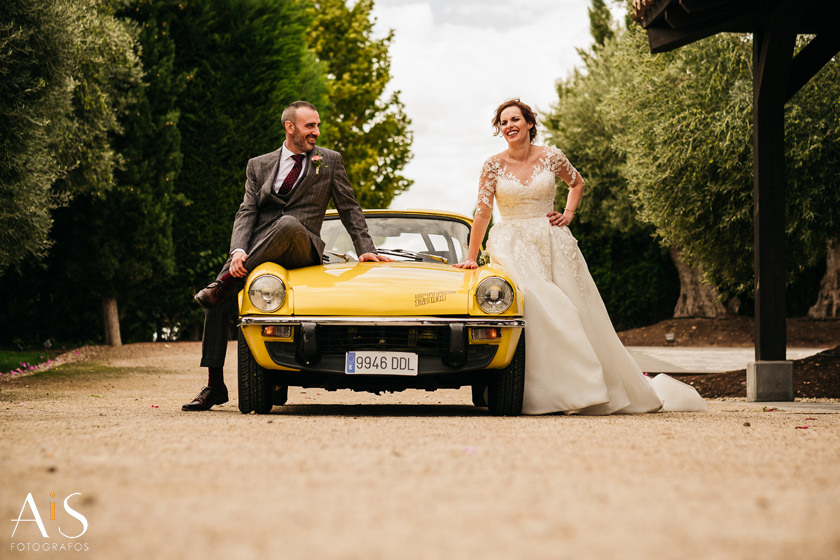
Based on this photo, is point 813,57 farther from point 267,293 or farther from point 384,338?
point 267,293

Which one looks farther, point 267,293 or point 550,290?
point 550,290

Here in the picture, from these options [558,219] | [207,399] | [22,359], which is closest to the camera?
[207,399]

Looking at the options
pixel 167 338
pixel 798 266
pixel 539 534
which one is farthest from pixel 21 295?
pixel 539 534

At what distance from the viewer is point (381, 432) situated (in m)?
4.68

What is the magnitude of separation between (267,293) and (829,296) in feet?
69.4

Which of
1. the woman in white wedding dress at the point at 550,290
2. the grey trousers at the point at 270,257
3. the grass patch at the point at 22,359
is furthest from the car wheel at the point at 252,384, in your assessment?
the grass patch at the point at 22,359

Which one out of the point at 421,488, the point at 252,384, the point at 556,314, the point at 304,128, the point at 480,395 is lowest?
the point at 480,395

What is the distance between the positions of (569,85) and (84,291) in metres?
18.0

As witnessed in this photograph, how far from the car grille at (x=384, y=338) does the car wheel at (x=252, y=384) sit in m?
0.50

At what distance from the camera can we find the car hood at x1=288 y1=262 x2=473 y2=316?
5.71 meters

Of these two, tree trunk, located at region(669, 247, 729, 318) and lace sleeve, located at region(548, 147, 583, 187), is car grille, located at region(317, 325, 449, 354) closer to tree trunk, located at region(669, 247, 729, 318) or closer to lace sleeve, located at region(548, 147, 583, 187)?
lace sleeve, located at region(548, 147, 583, 187)

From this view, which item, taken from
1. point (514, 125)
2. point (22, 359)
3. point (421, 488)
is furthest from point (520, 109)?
point (22, 359)

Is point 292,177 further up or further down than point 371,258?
further up

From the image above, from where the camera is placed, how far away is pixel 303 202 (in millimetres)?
6488
